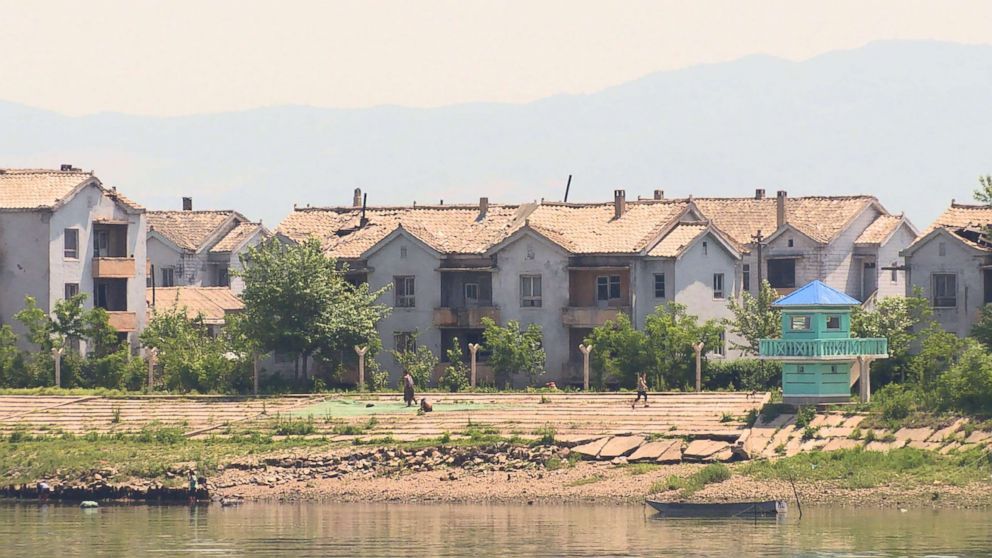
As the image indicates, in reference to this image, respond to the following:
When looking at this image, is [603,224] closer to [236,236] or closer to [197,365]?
[197,365]

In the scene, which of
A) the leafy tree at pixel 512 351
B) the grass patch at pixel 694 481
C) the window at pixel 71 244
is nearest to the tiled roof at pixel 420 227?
the leafy tree at pixel 512 351

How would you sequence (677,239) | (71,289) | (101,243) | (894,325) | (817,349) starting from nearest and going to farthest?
1. (817,349)
2. (894,325)
3. (677,239)
4. (71,289)
5. (101,243)

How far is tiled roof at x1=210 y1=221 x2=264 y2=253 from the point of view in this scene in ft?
412

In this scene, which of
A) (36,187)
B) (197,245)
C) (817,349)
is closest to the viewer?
(817,349)

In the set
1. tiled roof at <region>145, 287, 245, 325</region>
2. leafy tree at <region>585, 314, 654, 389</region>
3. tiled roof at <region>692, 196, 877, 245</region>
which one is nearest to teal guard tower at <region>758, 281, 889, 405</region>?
leafy tree at <region>585, 314, 654, 389</region>

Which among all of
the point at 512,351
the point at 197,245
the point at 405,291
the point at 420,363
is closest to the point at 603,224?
the point at 405,291

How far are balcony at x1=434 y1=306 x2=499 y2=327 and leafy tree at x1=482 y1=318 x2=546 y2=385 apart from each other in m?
2.62

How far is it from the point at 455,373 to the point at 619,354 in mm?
6737

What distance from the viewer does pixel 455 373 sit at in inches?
3418

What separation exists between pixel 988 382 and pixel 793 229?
141ft

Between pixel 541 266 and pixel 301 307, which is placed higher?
pixel 541 266

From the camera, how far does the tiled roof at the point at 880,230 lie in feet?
372

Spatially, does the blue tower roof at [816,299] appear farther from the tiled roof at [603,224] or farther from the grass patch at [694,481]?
the tiled roof at [603,224]

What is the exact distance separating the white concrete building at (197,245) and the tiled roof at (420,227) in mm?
20110
